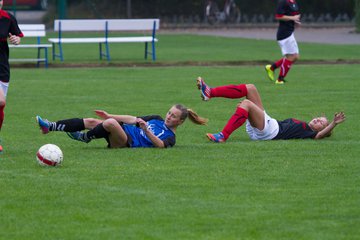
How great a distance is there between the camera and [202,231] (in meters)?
7.52

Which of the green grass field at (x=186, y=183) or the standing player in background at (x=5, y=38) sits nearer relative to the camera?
the green grass field at (x=186, y=183)

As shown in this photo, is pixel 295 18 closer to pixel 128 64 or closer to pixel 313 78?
pixel 313 78

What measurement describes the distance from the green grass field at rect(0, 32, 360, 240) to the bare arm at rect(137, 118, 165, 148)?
17 cm

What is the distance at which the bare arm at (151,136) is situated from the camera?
11136 millimetres

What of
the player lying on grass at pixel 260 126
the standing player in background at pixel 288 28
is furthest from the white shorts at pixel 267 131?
the standing player in background at pixel 288 28

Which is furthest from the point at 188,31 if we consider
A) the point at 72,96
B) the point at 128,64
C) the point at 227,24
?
the point at 72,96

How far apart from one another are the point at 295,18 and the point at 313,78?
1498 millimetres

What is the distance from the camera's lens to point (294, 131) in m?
12.8

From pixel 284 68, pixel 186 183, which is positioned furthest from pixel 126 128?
pixel 284 68

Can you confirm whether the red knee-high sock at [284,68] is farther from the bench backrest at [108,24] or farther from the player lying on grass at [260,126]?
the bench backrest at [108,24]

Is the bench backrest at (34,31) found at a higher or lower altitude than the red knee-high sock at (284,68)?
lower

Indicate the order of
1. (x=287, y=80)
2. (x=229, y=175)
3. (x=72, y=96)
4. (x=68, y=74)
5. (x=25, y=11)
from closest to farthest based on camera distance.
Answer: (x=229, y=175) < (x=72, y=96) < (x=287, y=80) < (x=68, y=74) < (x=25, y=11)

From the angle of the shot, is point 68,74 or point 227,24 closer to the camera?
point 68,74

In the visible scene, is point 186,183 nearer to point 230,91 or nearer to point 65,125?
point 65,125
